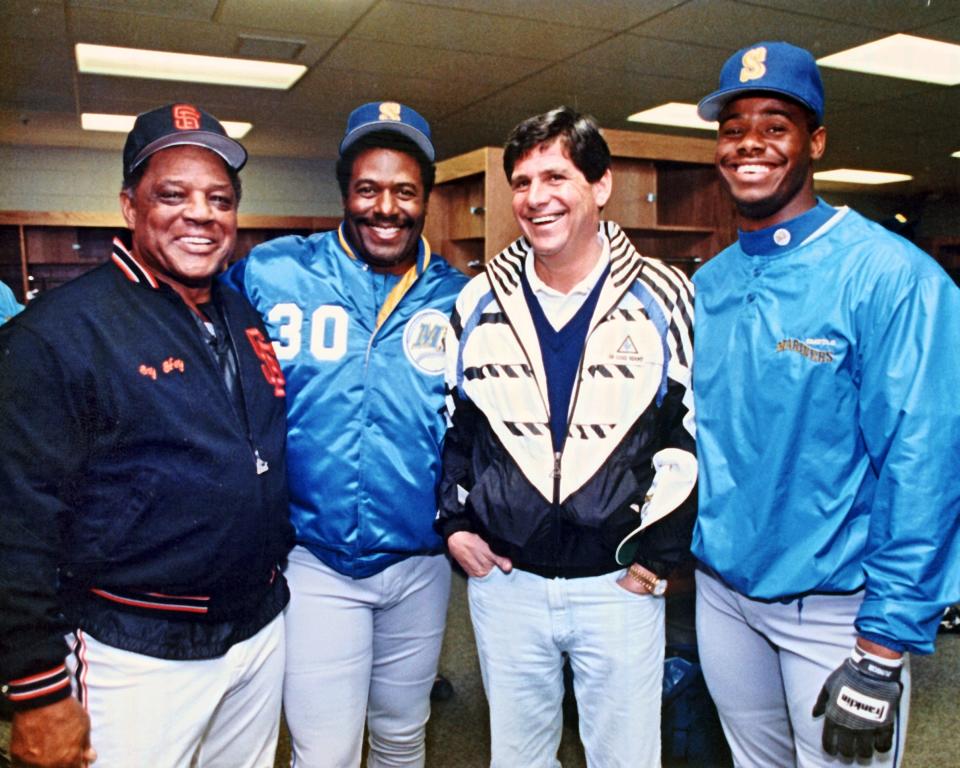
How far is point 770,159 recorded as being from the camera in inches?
Answer: 64.2

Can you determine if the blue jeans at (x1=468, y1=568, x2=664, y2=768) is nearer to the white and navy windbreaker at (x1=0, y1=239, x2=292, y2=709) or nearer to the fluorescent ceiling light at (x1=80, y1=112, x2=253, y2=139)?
the white and navy windbreaker at (x1=0, y1=239, x2=292, y2=709)

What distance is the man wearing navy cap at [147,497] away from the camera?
4.16 feet

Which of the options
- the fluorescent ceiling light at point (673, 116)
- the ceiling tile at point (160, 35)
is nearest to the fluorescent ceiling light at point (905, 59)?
the fluorescent ceiling light at point (673, 116)

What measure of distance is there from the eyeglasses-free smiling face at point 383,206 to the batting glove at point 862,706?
51.0 inches

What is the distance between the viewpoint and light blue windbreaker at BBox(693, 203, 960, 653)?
138 cm

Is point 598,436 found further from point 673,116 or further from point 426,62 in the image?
point 673,116

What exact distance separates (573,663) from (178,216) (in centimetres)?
125

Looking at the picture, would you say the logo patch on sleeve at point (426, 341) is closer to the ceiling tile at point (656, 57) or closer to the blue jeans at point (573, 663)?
the blue jeans at point (573, 663)

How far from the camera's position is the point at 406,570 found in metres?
1.84

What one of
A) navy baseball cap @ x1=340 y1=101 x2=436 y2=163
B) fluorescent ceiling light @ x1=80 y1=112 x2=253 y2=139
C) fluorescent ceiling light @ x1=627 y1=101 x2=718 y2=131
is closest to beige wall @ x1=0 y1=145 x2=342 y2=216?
fluorescent ceiling light @ x1=80 y1=112 x2=253 y2=139

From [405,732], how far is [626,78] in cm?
549

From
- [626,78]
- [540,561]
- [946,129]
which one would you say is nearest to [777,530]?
[540,561]

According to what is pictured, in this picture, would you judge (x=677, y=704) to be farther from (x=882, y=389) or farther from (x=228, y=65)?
(x=228, y=65)

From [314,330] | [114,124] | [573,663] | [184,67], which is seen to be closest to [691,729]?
[573,663]
